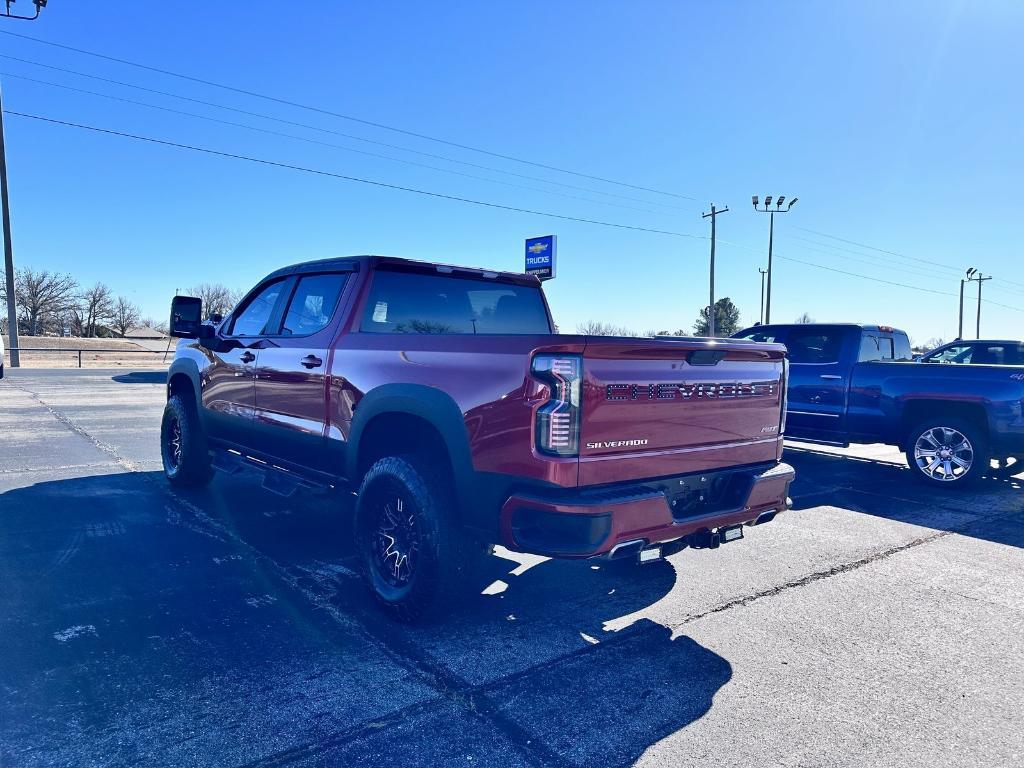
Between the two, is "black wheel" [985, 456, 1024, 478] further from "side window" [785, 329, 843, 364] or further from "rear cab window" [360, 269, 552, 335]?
"rear cab window" [360, 269, 552, 335]

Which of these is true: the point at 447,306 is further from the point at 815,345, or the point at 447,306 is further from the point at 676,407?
the point at 815,345

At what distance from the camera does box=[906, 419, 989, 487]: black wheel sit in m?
7.08

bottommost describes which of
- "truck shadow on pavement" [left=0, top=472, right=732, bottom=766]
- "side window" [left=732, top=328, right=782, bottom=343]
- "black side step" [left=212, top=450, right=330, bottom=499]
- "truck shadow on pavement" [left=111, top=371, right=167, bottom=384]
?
"truck shadow on pavement" [left=0, top=472, right=732, bottom=766]

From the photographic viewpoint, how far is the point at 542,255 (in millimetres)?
19781

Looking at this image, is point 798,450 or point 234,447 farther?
point 798,450

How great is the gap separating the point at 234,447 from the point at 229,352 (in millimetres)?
772

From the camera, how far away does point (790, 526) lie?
18.8 feet

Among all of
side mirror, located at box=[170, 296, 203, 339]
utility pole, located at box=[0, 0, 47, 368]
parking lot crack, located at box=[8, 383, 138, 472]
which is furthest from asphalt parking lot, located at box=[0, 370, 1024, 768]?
utility pole, located at box=[0, 0, 47, 368]

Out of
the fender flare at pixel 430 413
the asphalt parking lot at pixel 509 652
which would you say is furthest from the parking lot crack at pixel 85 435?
the fender flare at pixel 430 413

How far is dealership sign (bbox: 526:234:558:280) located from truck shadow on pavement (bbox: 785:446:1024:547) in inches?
456

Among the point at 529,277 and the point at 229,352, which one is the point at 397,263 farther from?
the point at 229,352

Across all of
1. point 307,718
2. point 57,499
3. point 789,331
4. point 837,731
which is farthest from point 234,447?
point 789,331

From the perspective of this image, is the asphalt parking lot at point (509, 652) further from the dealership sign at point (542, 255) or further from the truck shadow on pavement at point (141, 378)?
the truck shadow on pavement at point (141, 378)

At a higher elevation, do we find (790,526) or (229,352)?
(229,352)
